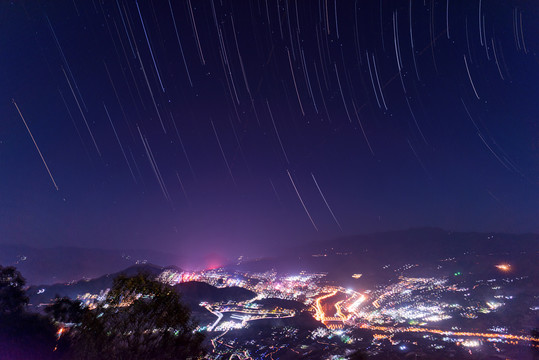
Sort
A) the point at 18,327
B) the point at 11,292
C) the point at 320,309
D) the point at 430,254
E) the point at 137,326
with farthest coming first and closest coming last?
1. the point at 430,254
2. the point at 320,309
3. the point at 11,292
4. the point at 18,327
5. the point at 137,326

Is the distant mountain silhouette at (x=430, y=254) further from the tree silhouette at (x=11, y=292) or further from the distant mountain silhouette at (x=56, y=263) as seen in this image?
the tree silhouette at (x=11, y=292)

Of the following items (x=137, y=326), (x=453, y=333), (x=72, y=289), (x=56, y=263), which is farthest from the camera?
(x=56, y=263)

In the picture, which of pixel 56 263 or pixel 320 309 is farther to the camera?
pixel 56 263

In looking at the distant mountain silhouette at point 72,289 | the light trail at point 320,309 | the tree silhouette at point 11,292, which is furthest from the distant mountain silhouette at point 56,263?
the tree silhouette at point 11,292

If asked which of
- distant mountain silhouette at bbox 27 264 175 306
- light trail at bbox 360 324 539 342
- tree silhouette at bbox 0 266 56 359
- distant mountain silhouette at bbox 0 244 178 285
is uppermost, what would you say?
tree silhouette at bbox 0 266 56 359

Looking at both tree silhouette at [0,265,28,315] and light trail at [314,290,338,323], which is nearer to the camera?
tree silhouette at [0,265,28,315]

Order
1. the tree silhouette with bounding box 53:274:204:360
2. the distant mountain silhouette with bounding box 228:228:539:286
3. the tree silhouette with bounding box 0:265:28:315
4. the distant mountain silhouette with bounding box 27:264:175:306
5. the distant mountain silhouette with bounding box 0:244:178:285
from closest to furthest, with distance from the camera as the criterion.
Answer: the tree silhouette with bounding box 53:274:204:360 < the tree silhouette with bounding box 0:265:28:315 < the distant mountain silhouette with bounding box 27:264:175:306 < the distant mountain silhouette with bounding box 228:228:539:286 < the distant mountain silhouette with bounding box 0:244:178:285

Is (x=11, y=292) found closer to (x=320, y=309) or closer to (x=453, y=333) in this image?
(x=320, y=309)

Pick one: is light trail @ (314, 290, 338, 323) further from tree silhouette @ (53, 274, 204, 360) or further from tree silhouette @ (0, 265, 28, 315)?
tree silhouette @ (0, 265, 28, 315)

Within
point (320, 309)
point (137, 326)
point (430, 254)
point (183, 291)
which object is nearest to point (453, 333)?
point (320, 309)

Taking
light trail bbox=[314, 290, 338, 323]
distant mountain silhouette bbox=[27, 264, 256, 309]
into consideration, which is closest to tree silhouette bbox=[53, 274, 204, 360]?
light trail bbox=[314, 290, 338, 323]

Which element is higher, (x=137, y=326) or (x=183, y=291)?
(x=137, y=326)
